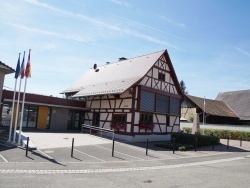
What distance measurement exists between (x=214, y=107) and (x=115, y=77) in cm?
1887

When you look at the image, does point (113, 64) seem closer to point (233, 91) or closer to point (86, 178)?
point (86, 178)

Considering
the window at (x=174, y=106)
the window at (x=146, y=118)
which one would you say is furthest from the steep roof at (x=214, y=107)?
the window at (x=146, y=118)

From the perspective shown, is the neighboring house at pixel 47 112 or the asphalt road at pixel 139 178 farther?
the neighboring house at pixel 47 112

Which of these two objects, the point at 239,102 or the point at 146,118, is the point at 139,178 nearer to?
the point at 146,118

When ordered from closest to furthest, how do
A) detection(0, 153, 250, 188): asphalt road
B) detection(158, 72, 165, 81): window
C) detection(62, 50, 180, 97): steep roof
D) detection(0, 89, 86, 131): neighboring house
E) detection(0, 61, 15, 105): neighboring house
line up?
detection(0, 153, 250, 188): asphalt road < detection(0, 61, 15, 105): neighboring house < detection(62, 50, 180, 97): steep roof < detection(0, 89, 86, 131): neighboring house < detection(158, 72, 165, 81): window

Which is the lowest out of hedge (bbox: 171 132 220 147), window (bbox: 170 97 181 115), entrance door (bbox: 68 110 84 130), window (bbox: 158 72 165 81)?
hedge (bbox: 171 132 220 147)

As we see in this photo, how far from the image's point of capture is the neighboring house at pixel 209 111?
36.1 m

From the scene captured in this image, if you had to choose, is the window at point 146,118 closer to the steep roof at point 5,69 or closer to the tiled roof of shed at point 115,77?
the tiled roof of shed at point 115,77

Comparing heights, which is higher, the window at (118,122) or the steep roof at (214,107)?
the steep roof at (214,107)

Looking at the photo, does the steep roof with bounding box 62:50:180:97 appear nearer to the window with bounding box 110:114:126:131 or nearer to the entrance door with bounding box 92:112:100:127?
the entrance door with bounding box 92:112:100:127

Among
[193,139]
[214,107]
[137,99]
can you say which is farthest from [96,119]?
[214,107]

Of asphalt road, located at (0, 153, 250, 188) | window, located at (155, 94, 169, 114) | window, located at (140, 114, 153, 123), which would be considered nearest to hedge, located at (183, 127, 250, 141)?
window, located at (155, 94, 169, 114)

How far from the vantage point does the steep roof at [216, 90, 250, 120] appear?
3797 cm

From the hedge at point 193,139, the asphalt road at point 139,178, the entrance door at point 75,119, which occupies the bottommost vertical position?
the asphalt road at point 139,178
